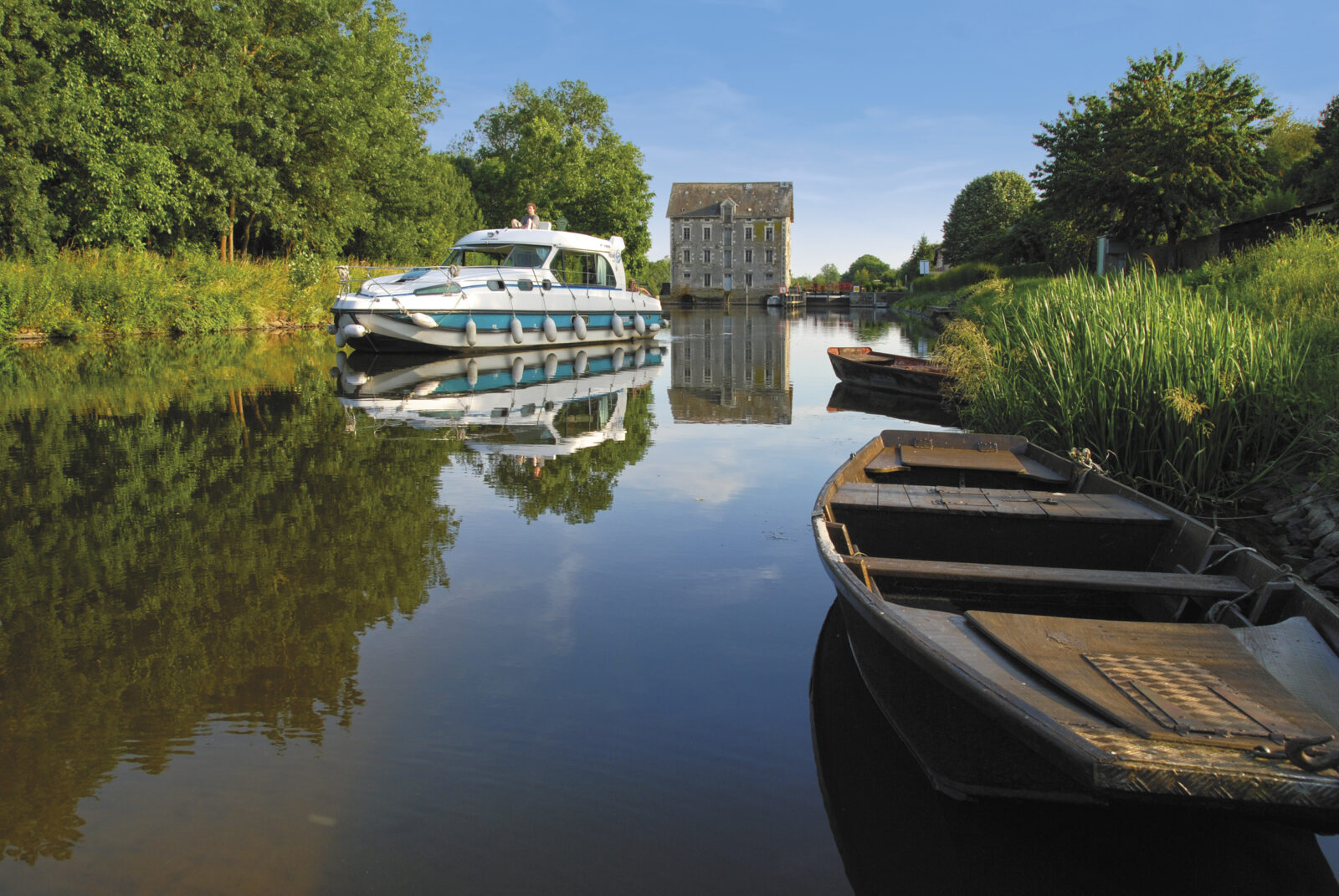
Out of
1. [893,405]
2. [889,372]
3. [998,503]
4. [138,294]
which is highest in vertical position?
[138,294]

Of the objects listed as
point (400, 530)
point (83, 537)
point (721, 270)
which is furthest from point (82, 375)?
point (721, 270)

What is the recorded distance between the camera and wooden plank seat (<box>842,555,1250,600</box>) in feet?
11.6

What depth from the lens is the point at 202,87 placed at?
26656mm

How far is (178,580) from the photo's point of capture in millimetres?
5184

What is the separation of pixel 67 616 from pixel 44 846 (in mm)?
2197

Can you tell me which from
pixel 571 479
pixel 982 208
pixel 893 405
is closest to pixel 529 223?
pixel 893 405

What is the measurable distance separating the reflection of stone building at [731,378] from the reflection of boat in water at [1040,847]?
29.7 feet

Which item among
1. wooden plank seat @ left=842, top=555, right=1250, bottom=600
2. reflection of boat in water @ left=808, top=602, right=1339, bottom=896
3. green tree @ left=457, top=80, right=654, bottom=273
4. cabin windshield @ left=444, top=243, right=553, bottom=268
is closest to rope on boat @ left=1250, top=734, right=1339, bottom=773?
reflection of boat in water @ left=808, top=602, right=1339, bottom=896

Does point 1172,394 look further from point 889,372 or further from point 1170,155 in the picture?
point 1170,155

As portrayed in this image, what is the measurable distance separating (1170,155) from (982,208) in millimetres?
48762

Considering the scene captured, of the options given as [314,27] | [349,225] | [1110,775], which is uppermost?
[314,27]

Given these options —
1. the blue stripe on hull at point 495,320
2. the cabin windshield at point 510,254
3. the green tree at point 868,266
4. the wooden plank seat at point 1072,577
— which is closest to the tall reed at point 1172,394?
the wooden plank seat at point 1072,577

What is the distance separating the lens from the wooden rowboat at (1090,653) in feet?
7.01

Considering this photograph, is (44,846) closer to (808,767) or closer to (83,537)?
(808,767)
